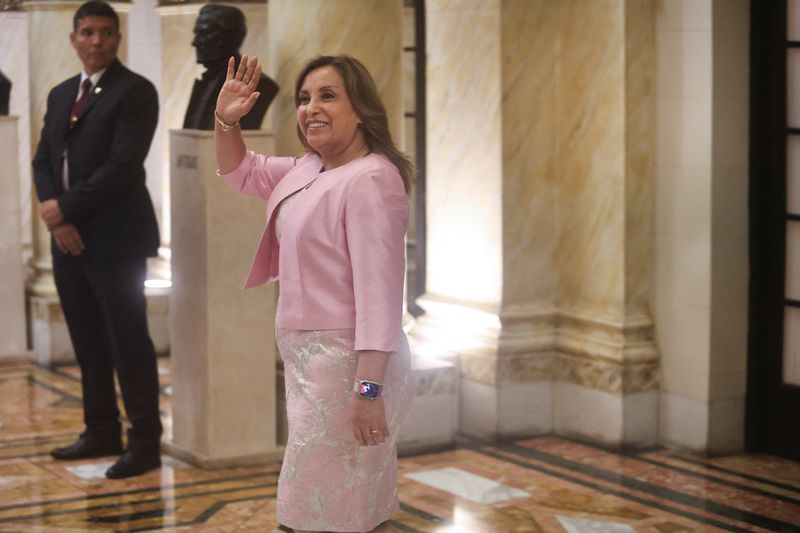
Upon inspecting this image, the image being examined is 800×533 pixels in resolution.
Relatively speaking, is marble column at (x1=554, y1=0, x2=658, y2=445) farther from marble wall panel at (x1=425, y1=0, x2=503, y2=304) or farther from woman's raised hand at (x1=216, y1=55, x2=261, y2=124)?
woman's raised hand at (x1=216, y1=55, x2=261, y2=124)

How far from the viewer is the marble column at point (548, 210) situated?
7387 mm

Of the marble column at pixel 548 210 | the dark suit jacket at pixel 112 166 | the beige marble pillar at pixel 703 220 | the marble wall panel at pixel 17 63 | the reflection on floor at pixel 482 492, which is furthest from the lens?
the marble wall panel at pixel 17 63

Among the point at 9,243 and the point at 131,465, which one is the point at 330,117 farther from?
the point at 9,243

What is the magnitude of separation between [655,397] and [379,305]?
373 centimetres

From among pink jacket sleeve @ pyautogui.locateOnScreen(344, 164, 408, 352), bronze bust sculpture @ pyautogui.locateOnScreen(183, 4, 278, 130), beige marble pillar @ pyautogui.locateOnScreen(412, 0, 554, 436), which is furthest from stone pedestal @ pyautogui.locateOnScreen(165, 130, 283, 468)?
pink jacket sleeve @ pyautogui.locateOnScreen(344, 164, 408, 352)

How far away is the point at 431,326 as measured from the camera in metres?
8.08

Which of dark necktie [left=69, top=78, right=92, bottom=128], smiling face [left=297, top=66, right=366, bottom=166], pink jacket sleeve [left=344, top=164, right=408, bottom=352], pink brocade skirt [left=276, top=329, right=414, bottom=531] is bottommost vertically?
pink brocade skirt [left=276, top=329, right=414, bottom=531]

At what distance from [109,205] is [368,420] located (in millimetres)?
3131

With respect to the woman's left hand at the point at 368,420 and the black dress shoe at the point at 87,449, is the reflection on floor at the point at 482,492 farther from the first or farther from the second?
the woman's left hand at the point at 368,420

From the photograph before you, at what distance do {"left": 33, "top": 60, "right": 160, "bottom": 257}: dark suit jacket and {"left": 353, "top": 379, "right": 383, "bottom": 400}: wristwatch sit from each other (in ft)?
10.0

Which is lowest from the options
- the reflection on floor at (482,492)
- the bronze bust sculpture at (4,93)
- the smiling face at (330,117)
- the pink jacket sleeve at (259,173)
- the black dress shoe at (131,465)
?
the reflection on floor at (482,492)

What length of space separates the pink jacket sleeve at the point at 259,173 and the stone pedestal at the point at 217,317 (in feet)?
7.60

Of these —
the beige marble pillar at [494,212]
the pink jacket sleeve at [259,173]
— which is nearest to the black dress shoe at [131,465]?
the beige marble pillar at [494,212]

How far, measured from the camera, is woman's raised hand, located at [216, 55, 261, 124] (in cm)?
430
